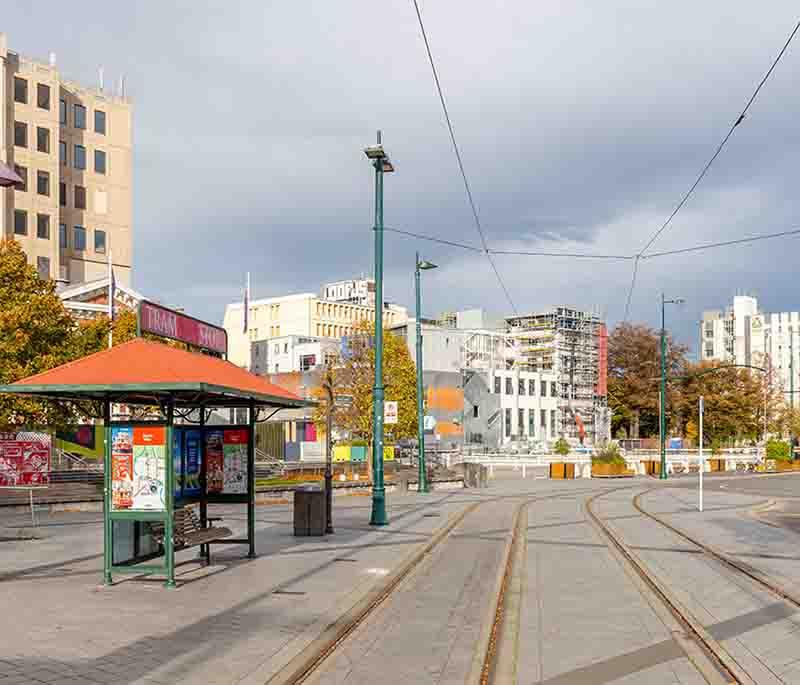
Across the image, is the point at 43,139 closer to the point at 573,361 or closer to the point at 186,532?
the point at 573,361

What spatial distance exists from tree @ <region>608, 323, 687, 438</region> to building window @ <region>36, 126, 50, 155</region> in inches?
2434

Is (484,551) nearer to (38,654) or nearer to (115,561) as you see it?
(115,561)

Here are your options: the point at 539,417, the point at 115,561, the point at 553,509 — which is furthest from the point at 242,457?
the point at 539,417

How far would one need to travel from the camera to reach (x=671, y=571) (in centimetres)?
1502

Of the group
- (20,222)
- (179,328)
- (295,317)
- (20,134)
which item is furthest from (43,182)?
(295,317)

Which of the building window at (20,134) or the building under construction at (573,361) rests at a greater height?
the building window at (20,134)

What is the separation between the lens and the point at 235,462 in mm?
15914

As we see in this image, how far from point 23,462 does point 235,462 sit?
261 inches

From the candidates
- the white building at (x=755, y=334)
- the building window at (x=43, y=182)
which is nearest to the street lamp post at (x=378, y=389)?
the building window at (x=43, y=182)

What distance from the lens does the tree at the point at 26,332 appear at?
3728 cm

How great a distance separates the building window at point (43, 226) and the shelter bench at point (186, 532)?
60.1 meters

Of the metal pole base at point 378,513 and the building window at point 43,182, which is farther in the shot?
the building window at point 43,182

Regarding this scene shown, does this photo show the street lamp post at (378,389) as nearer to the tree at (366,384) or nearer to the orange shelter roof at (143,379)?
the orange shelter roof at (143,379)

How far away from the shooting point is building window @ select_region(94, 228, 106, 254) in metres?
77.8
